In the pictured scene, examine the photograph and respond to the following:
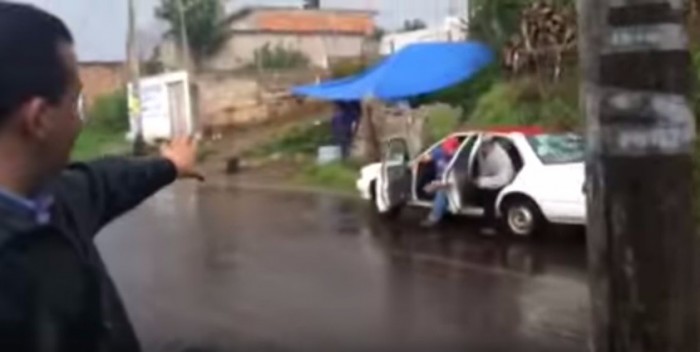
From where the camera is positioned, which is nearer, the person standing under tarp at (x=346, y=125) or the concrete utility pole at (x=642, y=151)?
the concrete utility pole at (x=642, y=151)

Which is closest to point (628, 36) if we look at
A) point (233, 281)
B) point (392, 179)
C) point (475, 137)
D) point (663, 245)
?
point (663, 245)

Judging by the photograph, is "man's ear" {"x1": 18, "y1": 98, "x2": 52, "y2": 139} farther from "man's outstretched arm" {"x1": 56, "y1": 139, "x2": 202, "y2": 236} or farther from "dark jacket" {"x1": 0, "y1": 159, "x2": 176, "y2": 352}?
"man's outstretched arm" {"x1": 56, "y1": 139, "x2": 202, "y2": 236}

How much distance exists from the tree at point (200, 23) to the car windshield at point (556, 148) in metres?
35.4

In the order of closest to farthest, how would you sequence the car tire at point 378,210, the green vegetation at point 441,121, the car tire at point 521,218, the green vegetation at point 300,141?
the car tire at point 521,218, the car tire at point 378,210, the green vegetation at point 441,121, the green vegetation at point 300,141

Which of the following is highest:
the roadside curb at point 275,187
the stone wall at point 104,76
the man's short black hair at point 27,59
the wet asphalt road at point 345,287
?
the man's short black hair at point 27,59

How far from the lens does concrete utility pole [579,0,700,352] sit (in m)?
3.01

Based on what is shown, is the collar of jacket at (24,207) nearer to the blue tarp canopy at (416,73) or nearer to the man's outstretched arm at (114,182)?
the man's outstretched arm at (114,182)

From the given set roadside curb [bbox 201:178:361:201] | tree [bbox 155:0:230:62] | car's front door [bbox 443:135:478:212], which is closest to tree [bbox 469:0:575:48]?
roadside curb [bbox 201:178:361:201]

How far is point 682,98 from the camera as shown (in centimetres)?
304

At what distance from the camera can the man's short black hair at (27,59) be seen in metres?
1.83

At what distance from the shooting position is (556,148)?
46.6 ft

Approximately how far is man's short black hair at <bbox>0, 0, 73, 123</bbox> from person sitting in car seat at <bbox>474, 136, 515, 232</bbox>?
12624 mm

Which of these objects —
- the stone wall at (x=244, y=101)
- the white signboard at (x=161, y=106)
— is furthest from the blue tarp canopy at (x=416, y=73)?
the white signboard at (x=161, y=106)

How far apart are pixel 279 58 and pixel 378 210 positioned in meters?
28.7
